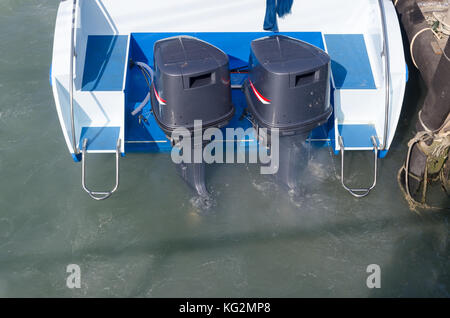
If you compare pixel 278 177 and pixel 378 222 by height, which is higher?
pixel 278 177

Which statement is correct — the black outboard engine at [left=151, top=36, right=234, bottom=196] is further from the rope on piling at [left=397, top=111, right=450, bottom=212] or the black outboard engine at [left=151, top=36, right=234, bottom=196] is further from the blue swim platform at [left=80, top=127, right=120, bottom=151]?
the rope on piling at [left=397, top=111, right=450, bottom=212]

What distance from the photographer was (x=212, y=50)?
3457mm

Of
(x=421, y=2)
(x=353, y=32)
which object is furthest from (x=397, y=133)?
(x=421, y=2)

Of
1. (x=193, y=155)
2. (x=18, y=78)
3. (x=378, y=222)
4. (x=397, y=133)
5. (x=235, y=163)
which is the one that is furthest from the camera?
(x=18, y=78)

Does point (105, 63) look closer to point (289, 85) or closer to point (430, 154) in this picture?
point (289, 85)

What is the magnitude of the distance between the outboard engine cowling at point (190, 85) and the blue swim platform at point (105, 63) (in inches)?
25.6

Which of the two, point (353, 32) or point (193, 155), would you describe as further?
point (353, 32)

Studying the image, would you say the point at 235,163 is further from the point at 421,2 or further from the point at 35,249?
the point at 421,2

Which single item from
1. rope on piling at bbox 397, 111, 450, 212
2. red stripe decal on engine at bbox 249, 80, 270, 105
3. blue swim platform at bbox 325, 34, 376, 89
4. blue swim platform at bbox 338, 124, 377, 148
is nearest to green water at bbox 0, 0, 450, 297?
rope on piling at bbox 397, 111, 450, 212

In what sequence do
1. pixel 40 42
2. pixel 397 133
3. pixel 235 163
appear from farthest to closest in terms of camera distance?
pixel 40 42 < pixel 397 133 < pixel 235 163

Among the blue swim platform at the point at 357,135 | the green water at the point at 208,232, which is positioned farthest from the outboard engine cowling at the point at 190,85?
the blue swim platform at the point at 357,135

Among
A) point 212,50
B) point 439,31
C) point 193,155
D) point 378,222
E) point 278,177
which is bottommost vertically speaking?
point 378,222

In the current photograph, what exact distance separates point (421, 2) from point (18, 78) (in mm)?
5098

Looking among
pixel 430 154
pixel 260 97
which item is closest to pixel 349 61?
pixel 430 154
